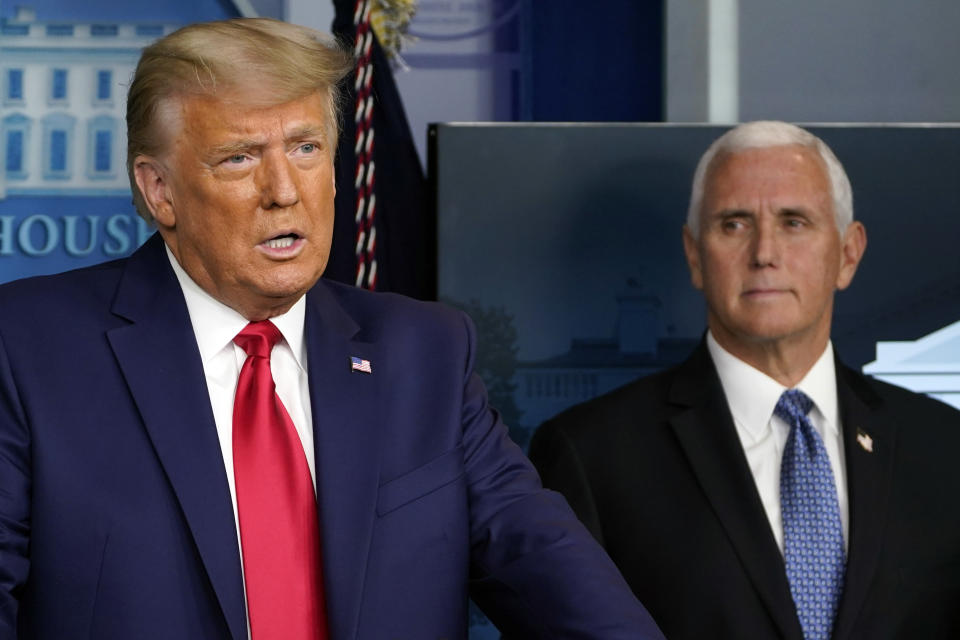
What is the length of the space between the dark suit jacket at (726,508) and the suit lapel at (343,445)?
0.65m

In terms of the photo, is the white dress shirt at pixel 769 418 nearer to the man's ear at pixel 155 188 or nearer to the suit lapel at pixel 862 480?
the suit lapel at pixel 862 480

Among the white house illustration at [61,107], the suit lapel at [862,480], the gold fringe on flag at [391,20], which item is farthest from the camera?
the white house illustration at [61,107]

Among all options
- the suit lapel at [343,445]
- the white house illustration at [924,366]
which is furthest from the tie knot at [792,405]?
the suit lapel at [343,445]

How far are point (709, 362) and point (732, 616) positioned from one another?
460mm

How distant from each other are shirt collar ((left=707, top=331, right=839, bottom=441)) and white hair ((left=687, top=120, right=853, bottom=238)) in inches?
10.1

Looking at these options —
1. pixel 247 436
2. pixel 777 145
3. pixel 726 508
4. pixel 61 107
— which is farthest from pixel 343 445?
pixel 61 107

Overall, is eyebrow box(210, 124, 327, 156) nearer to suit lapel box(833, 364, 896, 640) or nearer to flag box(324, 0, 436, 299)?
flag box(324, 0, 436, 299)

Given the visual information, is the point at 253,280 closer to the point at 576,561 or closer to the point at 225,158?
the point at 225,158

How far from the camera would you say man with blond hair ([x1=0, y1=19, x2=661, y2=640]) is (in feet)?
5.11

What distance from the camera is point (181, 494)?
1.57 metres

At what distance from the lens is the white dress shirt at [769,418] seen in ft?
7.44

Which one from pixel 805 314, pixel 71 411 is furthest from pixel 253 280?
pixel 805 314

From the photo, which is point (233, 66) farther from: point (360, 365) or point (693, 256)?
point (693, 256)

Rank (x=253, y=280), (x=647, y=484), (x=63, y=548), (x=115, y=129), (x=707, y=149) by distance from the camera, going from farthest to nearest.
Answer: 1. (x=115, y=129)
2. (x=707, y=149)
3. (x=647, y=484)
4. (x=253, y=280)
5. (x=63, y=548)
